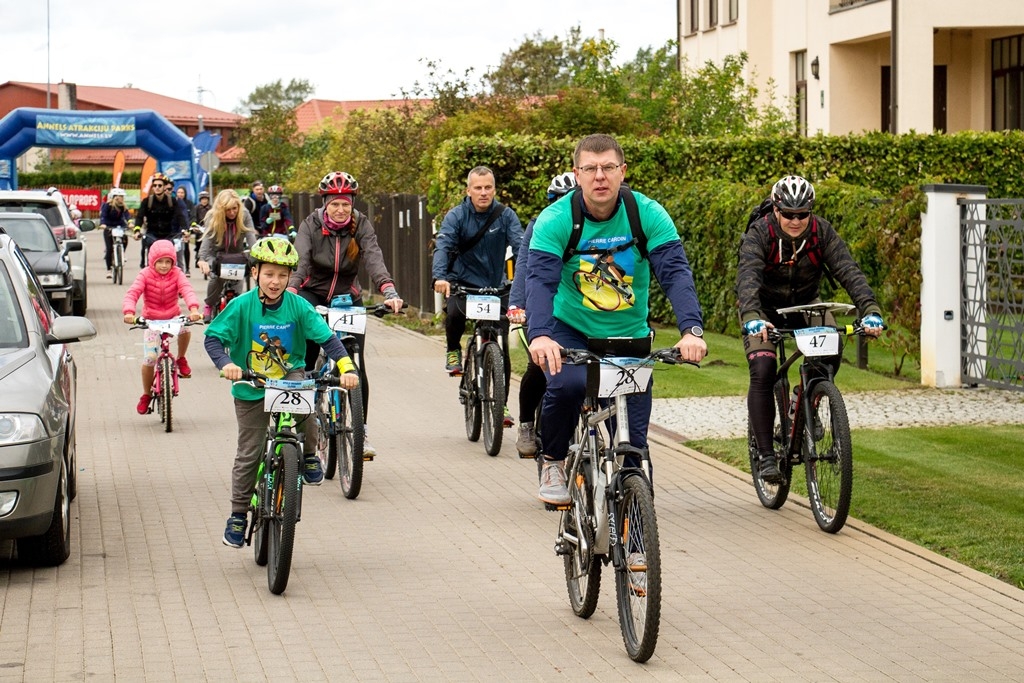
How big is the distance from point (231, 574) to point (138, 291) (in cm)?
589

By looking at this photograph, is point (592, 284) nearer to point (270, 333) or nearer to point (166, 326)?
point (270, 333)

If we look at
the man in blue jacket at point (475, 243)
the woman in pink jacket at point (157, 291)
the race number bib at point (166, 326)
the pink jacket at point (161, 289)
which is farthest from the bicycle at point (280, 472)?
the pink jacket at point (161, 289)

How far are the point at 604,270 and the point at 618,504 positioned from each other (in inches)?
41.4

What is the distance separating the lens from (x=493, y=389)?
454 inches

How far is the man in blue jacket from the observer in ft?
38.3

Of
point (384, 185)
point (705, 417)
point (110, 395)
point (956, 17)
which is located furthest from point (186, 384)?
point (956, 17)

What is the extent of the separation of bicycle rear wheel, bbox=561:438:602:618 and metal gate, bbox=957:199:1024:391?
308 inches

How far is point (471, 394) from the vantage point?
12.1 meters

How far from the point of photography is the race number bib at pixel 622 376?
623 cm

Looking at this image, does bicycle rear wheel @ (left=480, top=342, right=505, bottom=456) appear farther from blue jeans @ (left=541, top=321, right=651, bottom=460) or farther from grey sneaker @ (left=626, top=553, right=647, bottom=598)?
grey sneaker @ (left=626, top=553, right=647, bottom=598)

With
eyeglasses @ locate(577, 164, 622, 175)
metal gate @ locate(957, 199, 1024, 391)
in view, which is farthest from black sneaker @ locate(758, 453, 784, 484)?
metal gate @ locate(957, 199, 1024, 391)

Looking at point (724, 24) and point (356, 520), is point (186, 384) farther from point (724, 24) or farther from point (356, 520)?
point (724, 24)

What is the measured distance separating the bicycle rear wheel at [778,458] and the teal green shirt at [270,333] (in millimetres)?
2719

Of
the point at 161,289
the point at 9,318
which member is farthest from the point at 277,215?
the point at 9,318
